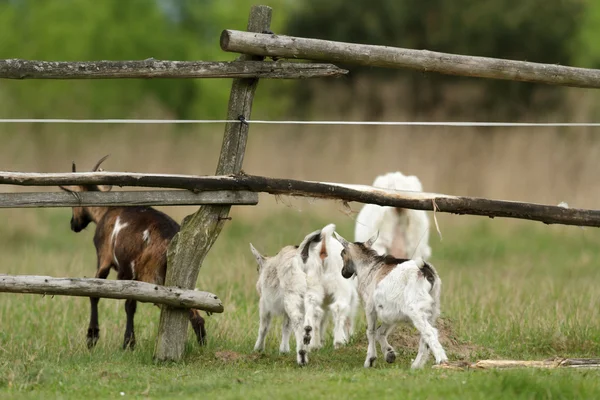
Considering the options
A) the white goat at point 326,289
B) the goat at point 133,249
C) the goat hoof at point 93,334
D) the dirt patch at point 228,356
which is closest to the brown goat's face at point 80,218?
the goat at point 133,249

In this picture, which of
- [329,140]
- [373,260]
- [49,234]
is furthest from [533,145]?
[373,260]

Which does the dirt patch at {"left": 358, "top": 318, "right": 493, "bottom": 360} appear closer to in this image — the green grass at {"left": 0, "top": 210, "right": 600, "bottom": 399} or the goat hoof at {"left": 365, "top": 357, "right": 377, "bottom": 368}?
the green grass at {"left": 0, "top": 210, "right": 600, "bottom": 399}

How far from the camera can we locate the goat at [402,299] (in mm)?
8258

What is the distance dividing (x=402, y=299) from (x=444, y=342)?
132 cm

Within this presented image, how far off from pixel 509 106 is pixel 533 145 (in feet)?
35.2

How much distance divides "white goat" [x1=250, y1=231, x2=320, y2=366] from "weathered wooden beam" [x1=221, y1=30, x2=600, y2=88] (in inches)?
58.3

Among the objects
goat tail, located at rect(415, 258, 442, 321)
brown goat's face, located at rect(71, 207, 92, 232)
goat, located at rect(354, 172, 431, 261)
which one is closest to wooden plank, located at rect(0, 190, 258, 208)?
goat tail, located at rect(415, 258, 442, 321)

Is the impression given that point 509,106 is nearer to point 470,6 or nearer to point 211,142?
point 470,6

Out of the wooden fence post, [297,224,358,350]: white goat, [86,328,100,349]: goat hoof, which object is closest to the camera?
the wooden fence post

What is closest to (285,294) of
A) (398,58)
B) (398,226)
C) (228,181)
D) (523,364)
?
(228,181)

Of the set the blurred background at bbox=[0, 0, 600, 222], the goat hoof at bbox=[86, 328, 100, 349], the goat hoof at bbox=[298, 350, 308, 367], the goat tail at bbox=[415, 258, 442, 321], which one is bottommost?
the goat hoof at bbox=[86, 328, 100, 349]

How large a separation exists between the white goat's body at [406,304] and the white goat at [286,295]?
54cm

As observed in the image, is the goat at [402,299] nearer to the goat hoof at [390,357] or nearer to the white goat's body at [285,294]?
the goat hoof at [390,357]

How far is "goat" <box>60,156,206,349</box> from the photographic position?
970cm
